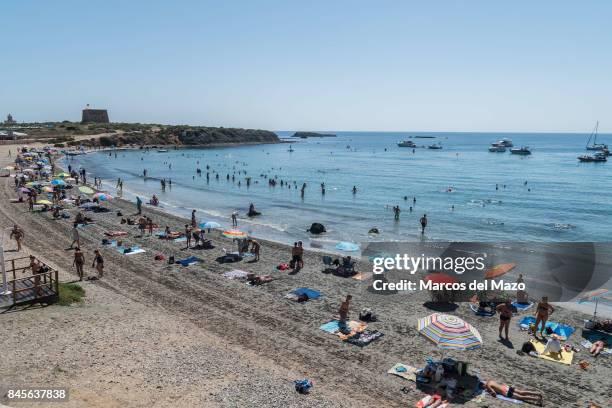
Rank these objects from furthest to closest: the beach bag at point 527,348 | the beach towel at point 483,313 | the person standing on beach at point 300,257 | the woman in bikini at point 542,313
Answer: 1. the person standing on beach at point 300,257
2. the beach towel at point 483,313
3. the woman in bikini at point 542,313
4. the beach bag at point 527,348

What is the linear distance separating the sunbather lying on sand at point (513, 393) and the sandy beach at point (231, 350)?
25cm

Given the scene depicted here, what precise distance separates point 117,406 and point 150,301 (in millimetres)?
7234

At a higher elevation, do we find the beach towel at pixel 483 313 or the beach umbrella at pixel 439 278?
the beach umbrella at pixel 439 278

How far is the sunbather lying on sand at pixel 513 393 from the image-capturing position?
10837mm

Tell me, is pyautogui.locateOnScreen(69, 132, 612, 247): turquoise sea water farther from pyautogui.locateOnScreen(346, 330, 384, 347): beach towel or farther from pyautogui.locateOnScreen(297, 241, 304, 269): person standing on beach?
pyautogui.locateOnScreen(346, 330, 384, 347): beach towel

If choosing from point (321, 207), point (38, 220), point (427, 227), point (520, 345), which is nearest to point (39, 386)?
point (520, 345)

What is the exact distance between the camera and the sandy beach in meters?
10.5

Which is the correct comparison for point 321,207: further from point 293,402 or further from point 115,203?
point 293,402

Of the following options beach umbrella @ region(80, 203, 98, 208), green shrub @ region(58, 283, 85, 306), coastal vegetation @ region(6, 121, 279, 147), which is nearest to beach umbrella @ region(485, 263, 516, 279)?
green shrub @ region(58, 283, 85, 306)

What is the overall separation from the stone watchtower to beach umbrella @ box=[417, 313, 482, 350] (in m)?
186

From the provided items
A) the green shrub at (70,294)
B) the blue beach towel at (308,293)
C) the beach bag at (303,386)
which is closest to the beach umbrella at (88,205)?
the green shrub at (70,294)

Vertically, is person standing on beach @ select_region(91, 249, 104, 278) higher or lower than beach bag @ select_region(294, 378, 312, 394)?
higher

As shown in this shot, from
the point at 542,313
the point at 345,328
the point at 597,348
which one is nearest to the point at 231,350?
the point at 345,328

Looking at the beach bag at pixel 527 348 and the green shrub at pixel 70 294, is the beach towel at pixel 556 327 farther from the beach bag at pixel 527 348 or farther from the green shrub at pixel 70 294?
the green shrub at pixel 70 294
